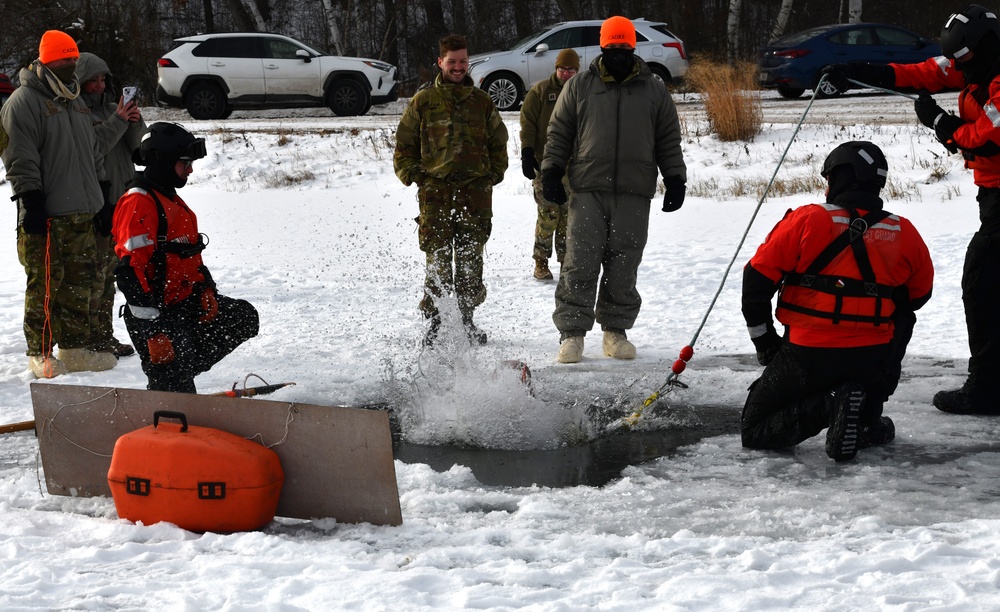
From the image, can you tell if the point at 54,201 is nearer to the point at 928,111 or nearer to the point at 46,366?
the point at 46,366

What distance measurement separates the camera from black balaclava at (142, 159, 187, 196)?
496 cm

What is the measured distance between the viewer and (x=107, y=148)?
6.98 metres

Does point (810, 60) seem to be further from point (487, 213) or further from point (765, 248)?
point (765, 248)

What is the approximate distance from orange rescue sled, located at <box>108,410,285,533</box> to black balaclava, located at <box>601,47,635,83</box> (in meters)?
3.70

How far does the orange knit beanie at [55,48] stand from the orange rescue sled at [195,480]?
3.28 metres

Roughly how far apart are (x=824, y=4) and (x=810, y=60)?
46.9 feet

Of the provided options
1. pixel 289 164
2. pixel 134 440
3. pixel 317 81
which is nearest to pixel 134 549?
pixel 134 440

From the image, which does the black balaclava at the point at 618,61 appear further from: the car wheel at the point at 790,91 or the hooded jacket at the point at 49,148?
the car wheel at the point at 790,91

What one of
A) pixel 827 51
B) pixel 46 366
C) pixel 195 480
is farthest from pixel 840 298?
pixel 827 51

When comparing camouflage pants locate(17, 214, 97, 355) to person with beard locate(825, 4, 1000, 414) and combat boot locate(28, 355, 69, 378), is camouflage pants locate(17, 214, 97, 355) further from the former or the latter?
person with beard locate(825, 4, 1000, 414)

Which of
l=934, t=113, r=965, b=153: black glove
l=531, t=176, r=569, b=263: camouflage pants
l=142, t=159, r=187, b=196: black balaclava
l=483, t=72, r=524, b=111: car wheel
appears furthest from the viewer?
l=483, t=72, r=524, b=111: car wheel

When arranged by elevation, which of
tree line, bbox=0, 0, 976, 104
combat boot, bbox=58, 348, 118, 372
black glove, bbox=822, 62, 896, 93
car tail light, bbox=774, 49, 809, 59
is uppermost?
tree line, bbox=0, 0, 976, 104

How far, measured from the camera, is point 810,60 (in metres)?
19.0

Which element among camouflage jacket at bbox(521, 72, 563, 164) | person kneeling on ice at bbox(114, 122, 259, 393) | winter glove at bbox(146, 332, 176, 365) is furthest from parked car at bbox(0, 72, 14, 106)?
camouflage jacket at bbox(521, 72, 563, 164)
